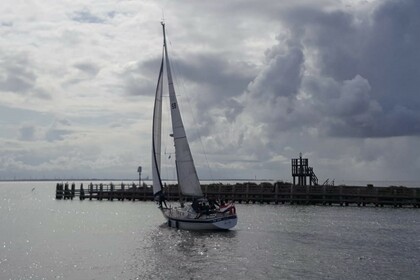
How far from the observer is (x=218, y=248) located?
33.7 m

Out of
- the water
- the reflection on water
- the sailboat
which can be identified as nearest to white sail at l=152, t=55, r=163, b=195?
the sailboat

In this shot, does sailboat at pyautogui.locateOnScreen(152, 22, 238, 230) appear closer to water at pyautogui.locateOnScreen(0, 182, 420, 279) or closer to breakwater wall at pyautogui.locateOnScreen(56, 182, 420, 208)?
water at pyautogui.locateOnScreen(0, 182, 420, 279)

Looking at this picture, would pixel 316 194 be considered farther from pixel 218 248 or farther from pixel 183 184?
pixel 218 248

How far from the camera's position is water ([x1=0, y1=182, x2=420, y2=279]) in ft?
88.4

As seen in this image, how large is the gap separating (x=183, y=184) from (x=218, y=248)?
34.7 feet

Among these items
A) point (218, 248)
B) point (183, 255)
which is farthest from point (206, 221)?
point (183, 255)

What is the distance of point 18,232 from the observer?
44.7m

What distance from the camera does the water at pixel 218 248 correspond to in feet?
88.4

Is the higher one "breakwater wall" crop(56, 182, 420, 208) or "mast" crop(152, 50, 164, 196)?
"mast" crop(152, 50, 164, 196)

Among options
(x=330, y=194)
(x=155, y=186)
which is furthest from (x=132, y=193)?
(x=155, y=186)

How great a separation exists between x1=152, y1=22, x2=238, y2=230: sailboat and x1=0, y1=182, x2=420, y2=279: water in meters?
0.93

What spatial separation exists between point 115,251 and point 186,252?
4342 millimetres

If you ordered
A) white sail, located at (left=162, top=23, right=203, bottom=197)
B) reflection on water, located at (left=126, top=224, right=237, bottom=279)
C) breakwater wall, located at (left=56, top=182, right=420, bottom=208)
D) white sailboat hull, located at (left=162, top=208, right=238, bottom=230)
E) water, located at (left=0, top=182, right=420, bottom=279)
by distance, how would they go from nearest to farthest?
reflection on water, located at (left=126, top=224, right=237, bottom=279), water, located at (left=0, top=182, right=420, bottom=279), white sailboat hull, located at (left=162, top=208, right=238, bottom=230), white sail, located at (left=162, top=23, right=203, bottom=197), breakwater wall, located at (left=56, top=182, right=420, bottom=208)

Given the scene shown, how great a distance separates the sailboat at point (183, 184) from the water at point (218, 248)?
928 mm
